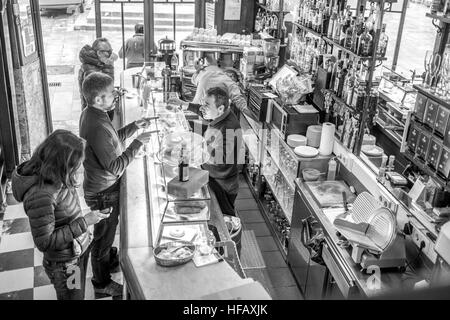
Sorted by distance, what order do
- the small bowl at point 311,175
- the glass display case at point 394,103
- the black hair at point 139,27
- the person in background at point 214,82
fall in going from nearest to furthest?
1. the small bowl at point 311,175
2. the glass display case at point 394,103
3. the person in background at point 214,82
4. the black hair at point 139,27

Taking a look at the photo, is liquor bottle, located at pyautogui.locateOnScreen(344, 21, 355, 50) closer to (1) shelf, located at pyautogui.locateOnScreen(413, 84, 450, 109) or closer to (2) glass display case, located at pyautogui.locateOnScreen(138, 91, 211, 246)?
→ (1) shelf, located at pyautogui.locateOnScreen(413, 84, 450, 109)

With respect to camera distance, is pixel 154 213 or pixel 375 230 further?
pixel 375 230

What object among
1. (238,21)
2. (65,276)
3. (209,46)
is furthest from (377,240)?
(238,21)

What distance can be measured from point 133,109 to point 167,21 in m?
4.47

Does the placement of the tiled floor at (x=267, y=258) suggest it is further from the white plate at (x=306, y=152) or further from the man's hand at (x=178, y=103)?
the man's hand at (x=178, y=103)

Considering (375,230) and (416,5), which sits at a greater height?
(416,5)

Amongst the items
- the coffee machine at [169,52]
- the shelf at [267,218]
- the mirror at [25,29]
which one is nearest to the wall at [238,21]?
the coffee machine at [169,52]

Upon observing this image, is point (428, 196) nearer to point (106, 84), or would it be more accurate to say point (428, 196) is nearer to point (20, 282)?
point (106, 84)

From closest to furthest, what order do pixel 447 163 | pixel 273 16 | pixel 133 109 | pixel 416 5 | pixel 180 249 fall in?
pixel 180 249 → pixel 447 163 → pixel 133 109 → pixel 416 5 → pixel 273 16

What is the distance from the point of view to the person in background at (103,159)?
3.25m

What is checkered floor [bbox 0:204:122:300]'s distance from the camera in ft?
12.8

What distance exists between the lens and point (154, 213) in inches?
115

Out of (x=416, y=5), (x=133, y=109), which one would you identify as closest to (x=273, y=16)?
(x=416, y=5)

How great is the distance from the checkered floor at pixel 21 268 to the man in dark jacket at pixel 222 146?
116 cm
